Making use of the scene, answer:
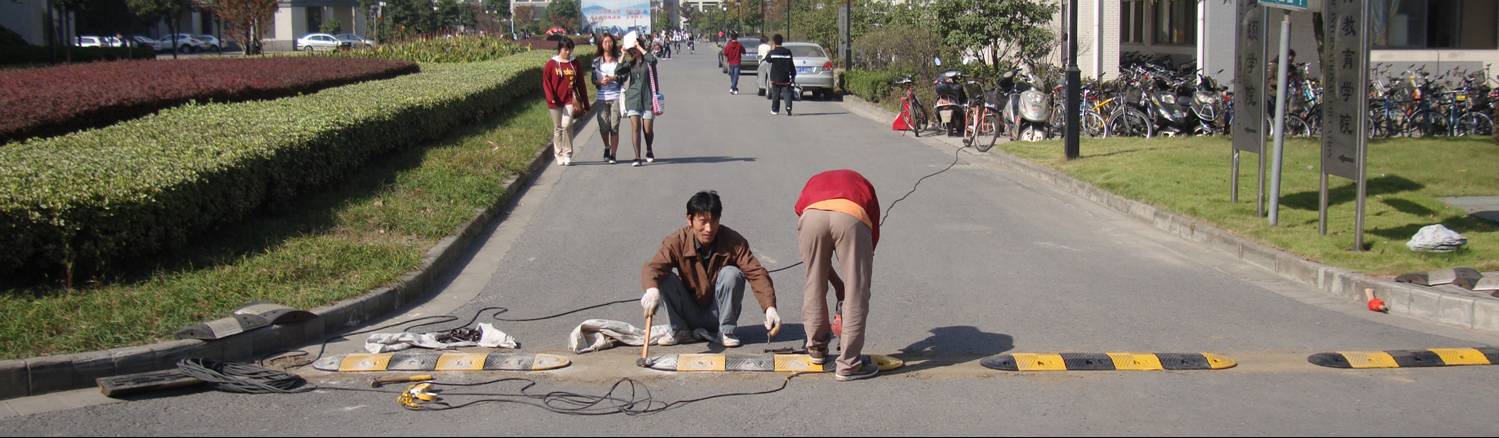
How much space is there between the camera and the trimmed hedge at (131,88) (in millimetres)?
13828

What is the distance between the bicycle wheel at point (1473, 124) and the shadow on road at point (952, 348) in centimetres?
1396

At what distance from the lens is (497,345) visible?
760 cm

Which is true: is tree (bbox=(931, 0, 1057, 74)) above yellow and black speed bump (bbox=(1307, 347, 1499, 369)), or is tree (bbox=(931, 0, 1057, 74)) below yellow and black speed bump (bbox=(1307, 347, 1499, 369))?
above

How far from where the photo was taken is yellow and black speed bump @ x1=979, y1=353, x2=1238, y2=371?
22.9 feet

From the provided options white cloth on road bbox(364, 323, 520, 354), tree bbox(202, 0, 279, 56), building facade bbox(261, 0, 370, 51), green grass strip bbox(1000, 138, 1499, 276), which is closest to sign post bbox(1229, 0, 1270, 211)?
green grass strip bbox(1000, 138, 1499, 276)

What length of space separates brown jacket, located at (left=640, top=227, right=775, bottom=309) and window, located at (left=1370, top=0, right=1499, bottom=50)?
67.7 ft

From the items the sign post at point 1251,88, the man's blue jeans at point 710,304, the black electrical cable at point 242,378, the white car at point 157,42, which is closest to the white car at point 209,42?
the white car at point 157,42

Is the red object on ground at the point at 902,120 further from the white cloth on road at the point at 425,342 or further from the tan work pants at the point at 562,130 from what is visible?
the white cloth on road at the point at 425,342

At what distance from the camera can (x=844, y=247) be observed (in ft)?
21.6

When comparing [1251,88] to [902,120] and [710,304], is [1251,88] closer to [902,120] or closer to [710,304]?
[710,304]

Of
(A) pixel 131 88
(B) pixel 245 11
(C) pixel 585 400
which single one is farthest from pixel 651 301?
(B) pixel 245 11

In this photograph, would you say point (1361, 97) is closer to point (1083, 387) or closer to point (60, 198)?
point (1083, 387)

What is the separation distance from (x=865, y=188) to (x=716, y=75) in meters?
40.0

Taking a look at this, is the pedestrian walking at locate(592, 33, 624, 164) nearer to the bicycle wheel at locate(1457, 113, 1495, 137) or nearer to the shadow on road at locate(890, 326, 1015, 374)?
the shadow on road at locate(890, 326, 1015, 374)
